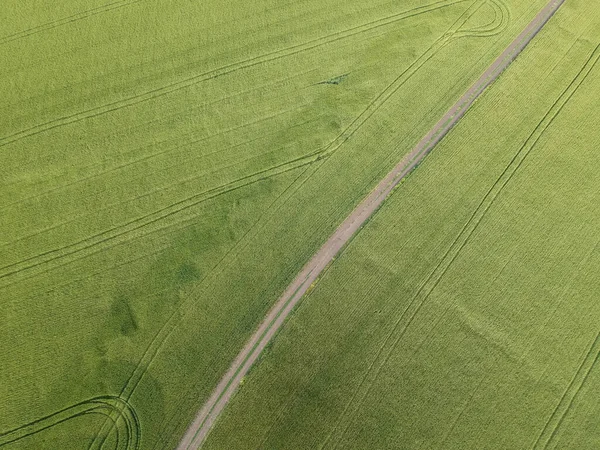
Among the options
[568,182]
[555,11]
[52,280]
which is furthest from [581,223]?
[52,280]

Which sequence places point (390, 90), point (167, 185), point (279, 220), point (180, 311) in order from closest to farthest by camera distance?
1. point (180, 311)
2. point (279, 220)
3. point (167, 185)
4. point (390, 90)

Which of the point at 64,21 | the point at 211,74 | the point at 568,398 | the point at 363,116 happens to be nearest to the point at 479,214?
the point at 363,116

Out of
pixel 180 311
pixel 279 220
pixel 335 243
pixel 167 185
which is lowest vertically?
pixel 180 311

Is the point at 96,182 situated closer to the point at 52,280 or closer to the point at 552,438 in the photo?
the point at 52,280

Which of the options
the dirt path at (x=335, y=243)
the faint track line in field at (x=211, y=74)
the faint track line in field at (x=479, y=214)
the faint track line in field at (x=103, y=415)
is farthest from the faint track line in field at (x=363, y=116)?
the faint track line in field at (x=103, y=415)

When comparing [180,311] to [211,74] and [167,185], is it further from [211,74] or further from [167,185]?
[211,74]

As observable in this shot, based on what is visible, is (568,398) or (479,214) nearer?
(568,398)

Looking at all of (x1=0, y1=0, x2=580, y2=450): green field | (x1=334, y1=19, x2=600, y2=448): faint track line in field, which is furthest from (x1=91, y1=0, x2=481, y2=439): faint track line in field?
(x1=334, y1=19, x2=600, y2=448): faint track line in field
